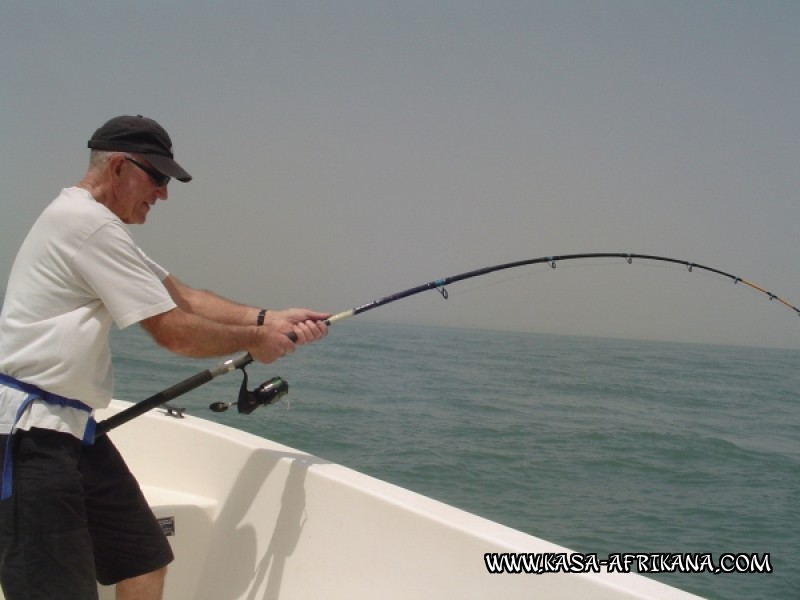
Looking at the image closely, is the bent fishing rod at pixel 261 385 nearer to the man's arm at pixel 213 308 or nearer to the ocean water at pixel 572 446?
the man's arm at pixel 213 308

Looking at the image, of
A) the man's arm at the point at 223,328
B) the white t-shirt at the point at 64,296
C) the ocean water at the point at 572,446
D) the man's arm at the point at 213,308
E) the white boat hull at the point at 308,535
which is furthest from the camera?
the ocean water at the point at 572,446

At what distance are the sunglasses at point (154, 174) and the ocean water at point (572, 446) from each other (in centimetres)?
157

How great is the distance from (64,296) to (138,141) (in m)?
0.36

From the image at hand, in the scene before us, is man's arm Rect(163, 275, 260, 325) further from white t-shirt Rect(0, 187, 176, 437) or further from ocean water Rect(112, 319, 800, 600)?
ocean water Rect(112, 319, 800, 600)

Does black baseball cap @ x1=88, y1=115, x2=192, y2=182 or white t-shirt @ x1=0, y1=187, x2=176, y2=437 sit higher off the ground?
black baseball cap @ x1=88, y1=115, x2=192, y2=182

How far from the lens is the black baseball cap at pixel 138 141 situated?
56.2 inches

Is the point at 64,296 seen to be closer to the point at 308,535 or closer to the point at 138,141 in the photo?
the point at 138,141

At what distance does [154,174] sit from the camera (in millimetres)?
1454

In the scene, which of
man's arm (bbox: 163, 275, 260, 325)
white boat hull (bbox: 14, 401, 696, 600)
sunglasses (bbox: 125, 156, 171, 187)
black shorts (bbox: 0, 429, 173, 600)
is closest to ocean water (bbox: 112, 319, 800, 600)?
white boat hull (bbox: 14, 401, 696, 600)

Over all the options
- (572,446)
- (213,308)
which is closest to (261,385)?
(213,308)

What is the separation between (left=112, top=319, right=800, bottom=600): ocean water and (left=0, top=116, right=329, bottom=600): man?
153 centimetres

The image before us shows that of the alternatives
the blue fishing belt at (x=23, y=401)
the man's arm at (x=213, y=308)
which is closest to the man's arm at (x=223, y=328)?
the man's arm at (x=213, y=308)

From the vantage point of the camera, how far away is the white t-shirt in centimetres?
129

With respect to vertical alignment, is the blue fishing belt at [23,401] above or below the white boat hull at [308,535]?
above
